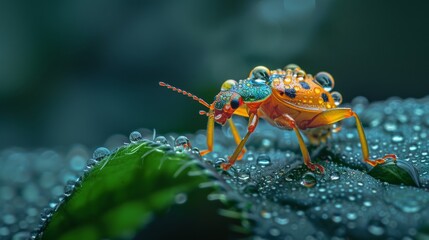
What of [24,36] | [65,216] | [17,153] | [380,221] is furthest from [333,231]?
[24,36]

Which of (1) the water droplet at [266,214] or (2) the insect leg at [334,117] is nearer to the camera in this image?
(1) the water droplet at [266,214]

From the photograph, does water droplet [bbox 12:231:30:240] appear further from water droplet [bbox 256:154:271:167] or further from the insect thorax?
the insect thorax

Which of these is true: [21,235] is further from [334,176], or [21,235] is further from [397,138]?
[397,138]

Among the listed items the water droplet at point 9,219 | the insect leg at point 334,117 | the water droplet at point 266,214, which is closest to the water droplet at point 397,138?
the insect leg at point 334,117

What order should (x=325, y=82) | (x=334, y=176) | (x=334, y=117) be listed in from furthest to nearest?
(x=325, y=82), (x=334, y=117), (x=334, y=176)

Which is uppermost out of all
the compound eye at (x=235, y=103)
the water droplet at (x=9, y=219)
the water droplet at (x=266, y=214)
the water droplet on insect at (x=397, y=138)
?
the compound eye at (x=235, y=103)

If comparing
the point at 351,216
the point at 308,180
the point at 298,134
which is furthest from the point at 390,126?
the point at 351,216

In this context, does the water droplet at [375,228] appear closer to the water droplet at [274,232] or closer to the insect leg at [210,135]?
the water droplet at [274,232]
